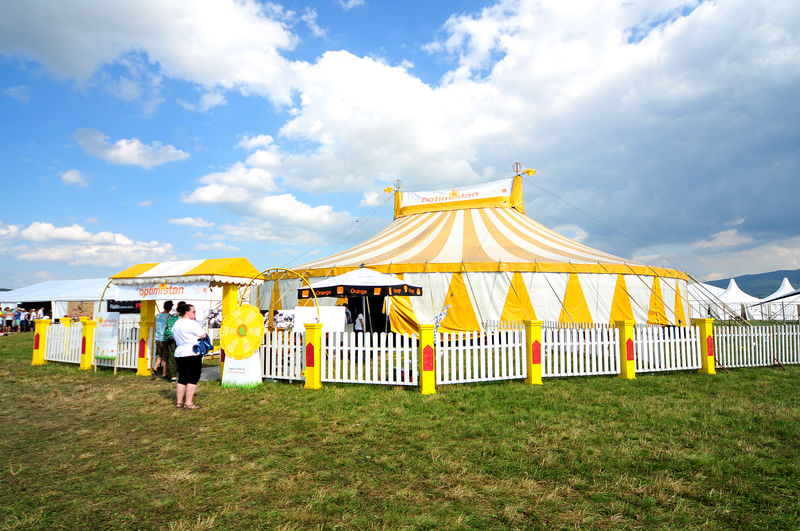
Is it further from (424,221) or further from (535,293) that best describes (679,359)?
(424,221)

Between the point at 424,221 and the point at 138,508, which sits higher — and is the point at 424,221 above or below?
above

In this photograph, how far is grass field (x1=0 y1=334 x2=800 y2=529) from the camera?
2818 millimetres

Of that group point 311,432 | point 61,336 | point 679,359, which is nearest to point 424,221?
point 679,359

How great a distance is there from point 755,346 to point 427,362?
6917mm

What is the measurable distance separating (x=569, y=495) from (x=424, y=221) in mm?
13760

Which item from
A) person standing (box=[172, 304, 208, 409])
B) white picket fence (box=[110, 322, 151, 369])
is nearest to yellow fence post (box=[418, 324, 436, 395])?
person standing (box=[172, 304, 208, 409])

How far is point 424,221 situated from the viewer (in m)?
16.4

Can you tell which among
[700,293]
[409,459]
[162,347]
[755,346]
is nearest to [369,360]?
[409,459]

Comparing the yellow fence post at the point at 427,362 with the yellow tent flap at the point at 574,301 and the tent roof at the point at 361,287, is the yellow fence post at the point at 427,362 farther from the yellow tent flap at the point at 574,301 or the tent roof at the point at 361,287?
the yellow tent flap at the point at 574,301

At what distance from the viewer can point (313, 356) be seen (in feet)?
22.8

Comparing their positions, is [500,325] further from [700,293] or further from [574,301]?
[700,293]

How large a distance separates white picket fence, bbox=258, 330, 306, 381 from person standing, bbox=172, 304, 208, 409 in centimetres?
149

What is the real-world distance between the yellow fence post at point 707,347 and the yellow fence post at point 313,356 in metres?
6.86

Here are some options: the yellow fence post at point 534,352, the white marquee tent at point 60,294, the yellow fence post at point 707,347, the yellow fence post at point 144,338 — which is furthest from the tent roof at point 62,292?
the yellow fence post at point 707,347
